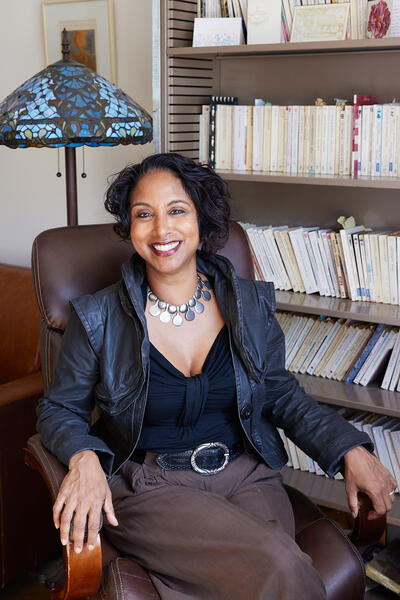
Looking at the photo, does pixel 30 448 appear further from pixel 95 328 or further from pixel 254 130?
pixel 254 130

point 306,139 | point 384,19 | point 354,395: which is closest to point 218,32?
point 306,139

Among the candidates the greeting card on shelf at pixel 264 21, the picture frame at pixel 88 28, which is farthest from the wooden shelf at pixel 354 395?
the picture frame at pixel 88 28

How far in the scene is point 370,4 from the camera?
221 cm

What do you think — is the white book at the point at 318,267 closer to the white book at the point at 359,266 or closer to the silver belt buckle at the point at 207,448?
the white book at the point at 359,266

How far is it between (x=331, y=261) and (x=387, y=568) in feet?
3.16

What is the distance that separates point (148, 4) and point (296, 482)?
5.65ft

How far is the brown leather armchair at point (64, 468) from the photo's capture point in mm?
1450

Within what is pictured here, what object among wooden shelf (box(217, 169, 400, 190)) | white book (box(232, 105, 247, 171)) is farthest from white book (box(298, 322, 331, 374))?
white book (box(232, 105, 247, 171))

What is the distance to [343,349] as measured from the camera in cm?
244

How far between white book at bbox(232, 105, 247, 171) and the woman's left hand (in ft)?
3.88

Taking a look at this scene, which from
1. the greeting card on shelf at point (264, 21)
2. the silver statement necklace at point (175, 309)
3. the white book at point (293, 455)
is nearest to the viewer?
the silver statement necklace at point (175, 309)

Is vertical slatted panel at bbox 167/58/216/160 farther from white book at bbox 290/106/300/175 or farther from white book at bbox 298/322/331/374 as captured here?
white book at bbox 298/322/331/374

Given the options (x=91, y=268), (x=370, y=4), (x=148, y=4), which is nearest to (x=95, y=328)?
(x=91, y=268)

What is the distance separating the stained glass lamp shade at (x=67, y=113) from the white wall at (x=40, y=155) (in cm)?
67
